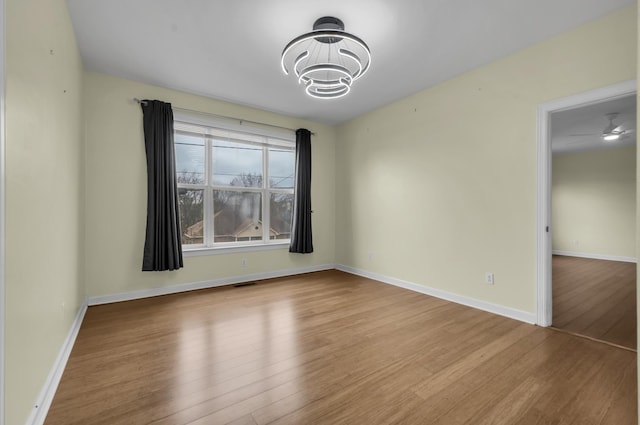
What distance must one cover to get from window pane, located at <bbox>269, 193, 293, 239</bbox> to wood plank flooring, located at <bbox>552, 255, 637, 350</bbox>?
146 inches

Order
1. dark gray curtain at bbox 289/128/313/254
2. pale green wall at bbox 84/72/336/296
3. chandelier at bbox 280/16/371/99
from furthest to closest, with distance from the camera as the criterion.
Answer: dark gray curtain at bbox 289/128/313/254 → pale green wall at bbox 84/72/336/296 → chandelier at bbox 280/16/371/99

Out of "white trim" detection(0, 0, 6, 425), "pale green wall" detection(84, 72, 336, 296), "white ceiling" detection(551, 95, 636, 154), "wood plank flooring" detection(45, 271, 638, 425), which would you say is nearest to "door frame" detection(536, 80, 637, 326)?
"wood plank flooring" detection(45, 271, 638, 425)

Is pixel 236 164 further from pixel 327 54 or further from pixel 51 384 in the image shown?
pixel 51 384

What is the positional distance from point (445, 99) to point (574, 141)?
4519 mm

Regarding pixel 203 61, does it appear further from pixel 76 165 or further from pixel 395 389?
pixel 395 389

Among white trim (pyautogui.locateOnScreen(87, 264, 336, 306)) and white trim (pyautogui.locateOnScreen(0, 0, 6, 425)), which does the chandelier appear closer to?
white trim (pyautogui.locateOnScreen(0, 0, 6, 425))

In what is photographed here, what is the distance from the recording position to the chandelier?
218 centimetres

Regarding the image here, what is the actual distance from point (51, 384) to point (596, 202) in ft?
31.7

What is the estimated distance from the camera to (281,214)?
15.9 feet

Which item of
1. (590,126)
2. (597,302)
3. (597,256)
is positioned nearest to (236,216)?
(597,302)

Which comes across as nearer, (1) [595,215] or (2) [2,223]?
(2) [2,223]

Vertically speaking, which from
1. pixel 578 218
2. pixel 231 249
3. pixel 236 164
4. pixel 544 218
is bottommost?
pixel 231 249

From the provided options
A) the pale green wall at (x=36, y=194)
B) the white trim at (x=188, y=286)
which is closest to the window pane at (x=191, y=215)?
the white trim at (x=188, y=286)

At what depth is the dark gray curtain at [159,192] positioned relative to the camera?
3.45 metres
